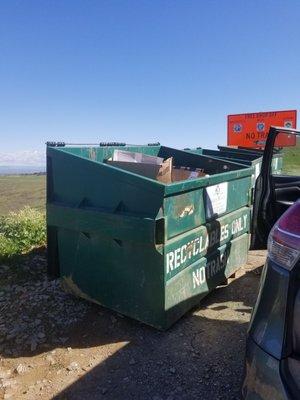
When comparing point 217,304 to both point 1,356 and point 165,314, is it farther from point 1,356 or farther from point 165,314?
point 1,356

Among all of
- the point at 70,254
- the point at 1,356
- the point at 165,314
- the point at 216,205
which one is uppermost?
the point at 216,205

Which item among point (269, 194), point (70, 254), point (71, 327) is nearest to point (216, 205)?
point (269, 194)

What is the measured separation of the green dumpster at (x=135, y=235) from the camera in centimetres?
343

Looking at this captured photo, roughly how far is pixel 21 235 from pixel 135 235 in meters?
2.92

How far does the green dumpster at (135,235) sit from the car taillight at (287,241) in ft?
5.21

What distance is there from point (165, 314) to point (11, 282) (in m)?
2.02

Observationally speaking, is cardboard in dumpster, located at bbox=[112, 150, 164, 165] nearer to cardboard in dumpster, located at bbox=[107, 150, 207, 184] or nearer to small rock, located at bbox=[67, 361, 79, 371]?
cardboard in dumpster, located at bbox=[107, 150, 207, 184]

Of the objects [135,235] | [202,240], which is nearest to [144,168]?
[202,240]

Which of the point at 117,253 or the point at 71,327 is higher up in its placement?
the point at 117,253

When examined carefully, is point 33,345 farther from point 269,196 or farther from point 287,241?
point 287,241

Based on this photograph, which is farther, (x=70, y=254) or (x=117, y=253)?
(x=70, y=254)

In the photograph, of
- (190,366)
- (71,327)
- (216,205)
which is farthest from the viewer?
(216,205)

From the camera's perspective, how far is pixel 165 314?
3516 mm

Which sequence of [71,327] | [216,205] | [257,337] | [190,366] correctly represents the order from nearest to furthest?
[257,337], [190,366], [71,327], [216,205]
